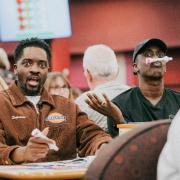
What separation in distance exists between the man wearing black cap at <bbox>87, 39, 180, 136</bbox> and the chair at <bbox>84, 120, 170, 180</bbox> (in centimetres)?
126

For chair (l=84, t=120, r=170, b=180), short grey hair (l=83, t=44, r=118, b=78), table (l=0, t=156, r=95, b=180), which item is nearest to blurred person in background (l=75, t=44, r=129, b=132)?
short grey hair (l=83, t=44, r=118, b=78)

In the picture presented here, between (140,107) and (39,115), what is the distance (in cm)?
52

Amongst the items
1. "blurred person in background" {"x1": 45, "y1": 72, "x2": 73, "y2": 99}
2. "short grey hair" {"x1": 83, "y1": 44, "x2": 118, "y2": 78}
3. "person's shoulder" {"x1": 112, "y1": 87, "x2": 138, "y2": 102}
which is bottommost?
"blurred person in background" {"x1": 45, "y1": 72, "x2": 73, "y2": 99}

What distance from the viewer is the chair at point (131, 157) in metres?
1.52

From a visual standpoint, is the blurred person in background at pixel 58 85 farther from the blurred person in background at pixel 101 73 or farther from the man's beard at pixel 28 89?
the man's beard at pixel 28 89

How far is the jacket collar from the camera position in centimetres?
281

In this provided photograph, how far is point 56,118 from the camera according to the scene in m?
2.85

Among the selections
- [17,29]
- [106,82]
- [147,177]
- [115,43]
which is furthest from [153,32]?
[147,177]

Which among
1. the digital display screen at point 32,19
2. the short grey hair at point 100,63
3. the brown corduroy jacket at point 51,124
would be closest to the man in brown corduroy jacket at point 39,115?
the brown corduroy jacket at point 51,124

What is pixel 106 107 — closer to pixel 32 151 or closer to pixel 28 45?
pixel 28 45

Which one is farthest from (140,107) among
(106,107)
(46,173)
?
(46,173)

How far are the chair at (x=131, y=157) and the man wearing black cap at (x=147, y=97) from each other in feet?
4.15

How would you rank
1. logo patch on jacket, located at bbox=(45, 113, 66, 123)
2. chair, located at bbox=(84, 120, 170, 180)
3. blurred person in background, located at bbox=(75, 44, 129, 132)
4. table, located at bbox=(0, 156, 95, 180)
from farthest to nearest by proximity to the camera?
blurred person in background, located at bbox=(75, 44, 129, 132)
logo patch on jacket, located at bbox=(45, 113, 66, 123)
table, located at bbox=(0, 156, 95, 180)
chair, located at bbox=(84, 120, 170, 180)

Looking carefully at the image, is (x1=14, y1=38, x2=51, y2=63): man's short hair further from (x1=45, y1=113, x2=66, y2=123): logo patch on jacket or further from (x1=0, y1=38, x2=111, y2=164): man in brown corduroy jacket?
(x1=45, y1=113, x2=66, y2=123): logo patch on jacket
